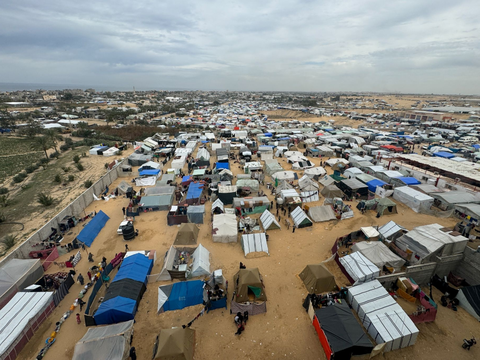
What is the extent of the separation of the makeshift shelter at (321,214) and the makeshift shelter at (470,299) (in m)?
7.86

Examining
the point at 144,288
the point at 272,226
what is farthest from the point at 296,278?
the point at 144,288

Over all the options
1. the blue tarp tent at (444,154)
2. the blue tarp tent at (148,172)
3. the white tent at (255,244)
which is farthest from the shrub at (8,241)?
the blue tarp tent at (444,154)

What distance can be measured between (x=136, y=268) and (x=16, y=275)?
18.3 feet

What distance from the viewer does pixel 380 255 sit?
1223cm

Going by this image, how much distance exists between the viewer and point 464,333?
9.33 meters

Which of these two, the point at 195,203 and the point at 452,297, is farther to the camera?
the point at 195,203

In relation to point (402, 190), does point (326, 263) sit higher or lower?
lower

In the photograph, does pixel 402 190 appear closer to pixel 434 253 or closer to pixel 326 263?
pixel 434 253

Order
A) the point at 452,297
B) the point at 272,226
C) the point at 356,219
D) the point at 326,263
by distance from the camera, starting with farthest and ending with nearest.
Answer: the point at 356,219 < the point at 272,226 < the point at 326,263 < the point at 452,297

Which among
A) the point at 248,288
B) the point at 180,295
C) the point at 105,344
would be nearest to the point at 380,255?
the point at 248,288

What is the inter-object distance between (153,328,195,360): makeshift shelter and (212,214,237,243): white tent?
647 cm

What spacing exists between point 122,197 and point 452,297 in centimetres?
2417

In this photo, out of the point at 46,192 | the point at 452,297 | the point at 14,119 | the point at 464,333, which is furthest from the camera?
the point at 14,119

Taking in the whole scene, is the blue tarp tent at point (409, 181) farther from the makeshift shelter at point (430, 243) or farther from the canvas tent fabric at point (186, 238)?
the canvas tent fabric at point (186, 238)
